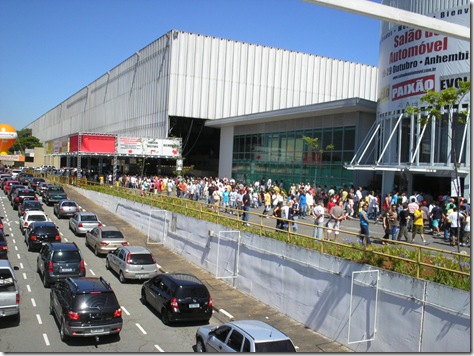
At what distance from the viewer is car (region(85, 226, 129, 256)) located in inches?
909

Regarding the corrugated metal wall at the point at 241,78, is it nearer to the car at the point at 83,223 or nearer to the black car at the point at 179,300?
the car at the point at 83,223

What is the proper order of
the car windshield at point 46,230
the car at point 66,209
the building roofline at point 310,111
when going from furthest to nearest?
the building roofline at point 310,111, the car at point 66,209, the car windshield at point 46,230

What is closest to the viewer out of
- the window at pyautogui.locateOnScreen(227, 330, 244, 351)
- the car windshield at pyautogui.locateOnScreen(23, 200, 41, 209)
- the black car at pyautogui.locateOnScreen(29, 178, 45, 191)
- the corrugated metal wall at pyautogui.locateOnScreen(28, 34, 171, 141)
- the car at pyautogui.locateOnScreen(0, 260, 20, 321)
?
the window at pyautogui.locateOnScreen(227, 330, 244, 351)

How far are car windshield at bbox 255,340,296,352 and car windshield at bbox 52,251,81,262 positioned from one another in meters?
10.2

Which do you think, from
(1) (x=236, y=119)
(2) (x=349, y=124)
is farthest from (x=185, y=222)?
(1) (x=236, y=119)

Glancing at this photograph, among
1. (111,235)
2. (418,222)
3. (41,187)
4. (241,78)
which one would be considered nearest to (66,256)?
(111,235)

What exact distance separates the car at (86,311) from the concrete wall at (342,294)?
604cm

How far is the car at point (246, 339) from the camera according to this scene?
425 inches

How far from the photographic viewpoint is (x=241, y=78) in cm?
5741

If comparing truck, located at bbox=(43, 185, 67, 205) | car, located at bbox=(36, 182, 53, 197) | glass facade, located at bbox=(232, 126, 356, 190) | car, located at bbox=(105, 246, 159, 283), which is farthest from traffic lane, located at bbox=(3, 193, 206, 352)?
car, located at bbox=(36, 182, 53, 197)

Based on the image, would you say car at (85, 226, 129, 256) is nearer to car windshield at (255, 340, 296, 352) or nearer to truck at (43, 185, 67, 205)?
car windshield at (255, 340, 296, 352)

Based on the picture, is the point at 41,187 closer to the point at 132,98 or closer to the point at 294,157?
the point at 294,157

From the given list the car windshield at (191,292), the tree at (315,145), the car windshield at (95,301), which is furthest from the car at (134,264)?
the tree at (315,145)

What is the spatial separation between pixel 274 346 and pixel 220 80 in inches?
1888
